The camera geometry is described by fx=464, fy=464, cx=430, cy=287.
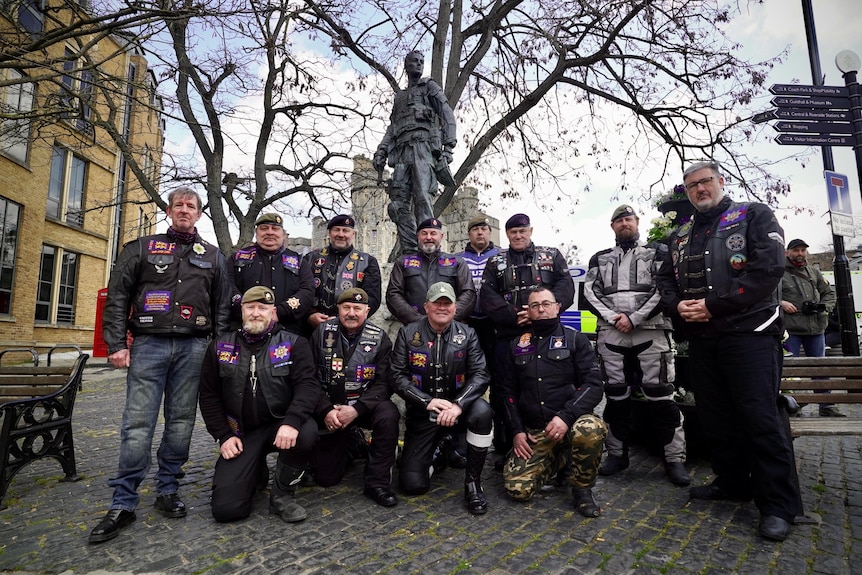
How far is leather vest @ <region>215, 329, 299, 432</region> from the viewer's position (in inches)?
142

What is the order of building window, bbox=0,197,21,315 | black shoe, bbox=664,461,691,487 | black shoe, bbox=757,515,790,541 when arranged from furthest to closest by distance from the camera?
1. building window, bbox=0,197,21,315
2. black shoe, bbox=664,461,691,487
3. black shoe, bbox=757,515,790,541

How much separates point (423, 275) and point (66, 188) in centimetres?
1878

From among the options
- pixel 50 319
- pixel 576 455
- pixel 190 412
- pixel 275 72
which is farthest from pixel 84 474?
pixel 50 319

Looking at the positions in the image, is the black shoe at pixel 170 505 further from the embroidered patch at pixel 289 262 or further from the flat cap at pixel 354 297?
Result: the embroidered patch at pixel 289 262

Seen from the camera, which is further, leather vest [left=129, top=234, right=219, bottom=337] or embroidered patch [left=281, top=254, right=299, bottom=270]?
embroidered patch [left=281, top=254, right=299, bottom=270]

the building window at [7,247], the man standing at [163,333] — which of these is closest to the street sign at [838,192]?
the man standing at [163,333]

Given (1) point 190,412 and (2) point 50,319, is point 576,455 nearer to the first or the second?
(1) point 190,412

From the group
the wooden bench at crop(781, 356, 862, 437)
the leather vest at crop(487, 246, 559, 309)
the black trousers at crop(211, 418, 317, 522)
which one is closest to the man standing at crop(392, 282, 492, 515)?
the leather vest at crop(487, 246, 559, 309)

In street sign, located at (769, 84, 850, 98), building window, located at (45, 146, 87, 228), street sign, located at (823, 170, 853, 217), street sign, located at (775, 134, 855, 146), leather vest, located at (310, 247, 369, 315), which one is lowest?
leather vest, located at (310, 247, 369, 315)

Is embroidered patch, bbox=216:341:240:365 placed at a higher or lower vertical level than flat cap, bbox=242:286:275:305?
lower

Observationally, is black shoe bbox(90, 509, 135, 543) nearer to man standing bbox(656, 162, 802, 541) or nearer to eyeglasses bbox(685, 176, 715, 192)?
man standing bbox(656, 162, 802, 541)

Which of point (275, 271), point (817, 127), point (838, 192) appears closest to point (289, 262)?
point (275, 271)

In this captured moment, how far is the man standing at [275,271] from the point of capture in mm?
4586

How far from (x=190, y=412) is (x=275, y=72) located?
11136 millimetres
